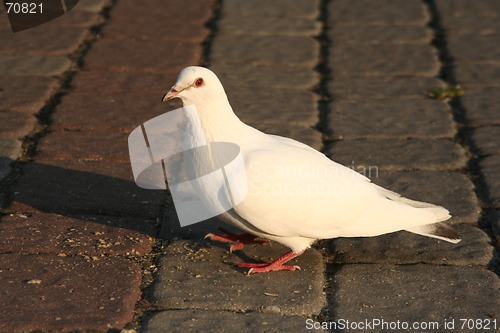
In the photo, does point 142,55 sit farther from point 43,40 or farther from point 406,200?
point 406,200

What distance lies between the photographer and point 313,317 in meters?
3.50

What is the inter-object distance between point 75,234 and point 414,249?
159 centimetres

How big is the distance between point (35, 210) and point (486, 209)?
89.0 inches

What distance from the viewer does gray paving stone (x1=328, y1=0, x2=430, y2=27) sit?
7277 millimetres

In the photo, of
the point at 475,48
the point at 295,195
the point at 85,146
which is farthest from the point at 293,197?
the point at 475,48

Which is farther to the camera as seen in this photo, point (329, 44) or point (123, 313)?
point (329, 44)

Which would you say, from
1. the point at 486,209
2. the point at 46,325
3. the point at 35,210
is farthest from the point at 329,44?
the point at 46,325

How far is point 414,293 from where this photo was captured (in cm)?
371

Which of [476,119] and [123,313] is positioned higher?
[123,313]

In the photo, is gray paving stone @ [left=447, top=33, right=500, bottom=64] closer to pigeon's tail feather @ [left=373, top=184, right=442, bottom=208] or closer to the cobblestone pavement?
the cobblestone pavement

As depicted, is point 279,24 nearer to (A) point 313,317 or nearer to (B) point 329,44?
(B) point 329,44

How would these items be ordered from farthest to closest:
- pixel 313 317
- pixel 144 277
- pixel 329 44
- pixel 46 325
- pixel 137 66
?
pixel 329 44, pixel 137 66, pixel 144 277, pixel 313 317, pixel 46 325

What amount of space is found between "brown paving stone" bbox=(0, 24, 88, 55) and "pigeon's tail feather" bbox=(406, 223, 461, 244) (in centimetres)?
331

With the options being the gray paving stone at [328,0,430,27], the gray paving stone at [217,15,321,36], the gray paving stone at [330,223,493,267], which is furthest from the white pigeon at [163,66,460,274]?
the gray paving stone at [328,0,430,27]
